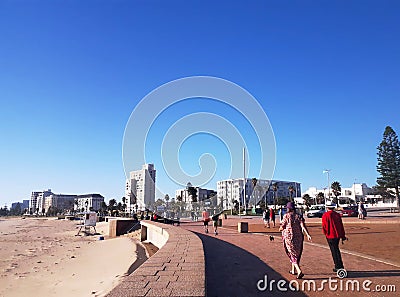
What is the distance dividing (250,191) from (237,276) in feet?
344

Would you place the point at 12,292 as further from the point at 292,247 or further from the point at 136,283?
the point at 292,247

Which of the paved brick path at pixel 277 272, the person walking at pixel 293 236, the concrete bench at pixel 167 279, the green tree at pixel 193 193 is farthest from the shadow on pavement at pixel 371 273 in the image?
the green tree at pixel 193 193

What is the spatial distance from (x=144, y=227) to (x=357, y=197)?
9287 cm

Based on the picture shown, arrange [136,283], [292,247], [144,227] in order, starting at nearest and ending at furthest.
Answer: [136,283], [292,247], [144,227]

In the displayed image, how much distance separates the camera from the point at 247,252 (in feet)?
30.2

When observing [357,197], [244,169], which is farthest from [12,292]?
[357,197]

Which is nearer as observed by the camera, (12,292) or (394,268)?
(394,268)

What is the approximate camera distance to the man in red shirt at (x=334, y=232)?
19.8 feet

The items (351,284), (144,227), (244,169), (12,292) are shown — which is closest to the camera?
(351,284)

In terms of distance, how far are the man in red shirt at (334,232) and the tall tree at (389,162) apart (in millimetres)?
51949

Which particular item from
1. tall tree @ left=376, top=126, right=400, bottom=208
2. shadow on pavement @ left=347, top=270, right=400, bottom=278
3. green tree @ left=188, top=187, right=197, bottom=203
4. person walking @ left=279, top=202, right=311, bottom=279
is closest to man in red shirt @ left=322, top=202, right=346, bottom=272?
shadow on pavement @ left=347, top=270, right=400, bottom=278

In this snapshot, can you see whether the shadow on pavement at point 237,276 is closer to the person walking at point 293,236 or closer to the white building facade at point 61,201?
the person walking at point 293,236

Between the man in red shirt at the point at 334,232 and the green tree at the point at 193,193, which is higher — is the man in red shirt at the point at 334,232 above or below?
below

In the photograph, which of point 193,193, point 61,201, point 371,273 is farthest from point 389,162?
point 61,201
